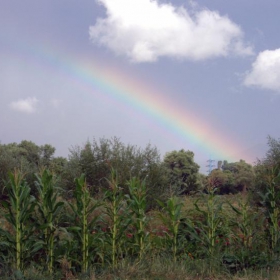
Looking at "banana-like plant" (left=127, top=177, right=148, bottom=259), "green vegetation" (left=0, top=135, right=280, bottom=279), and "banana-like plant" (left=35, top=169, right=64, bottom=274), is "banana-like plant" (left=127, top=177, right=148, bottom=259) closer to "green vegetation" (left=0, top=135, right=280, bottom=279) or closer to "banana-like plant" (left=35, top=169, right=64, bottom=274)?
"green vegetation" (left=0, top=135, right=280, bottom=279)

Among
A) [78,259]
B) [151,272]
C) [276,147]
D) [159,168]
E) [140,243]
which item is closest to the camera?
[151,272]

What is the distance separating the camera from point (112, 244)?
25.0 ft

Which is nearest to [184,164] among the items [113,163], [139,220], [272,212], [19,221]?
[113,163]

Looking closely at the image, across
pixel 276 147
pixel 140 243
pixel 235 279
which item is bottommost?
pixel 235 279

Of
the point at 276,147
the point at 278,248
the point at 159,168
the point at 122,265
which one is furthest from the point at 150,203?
the point at 122,265

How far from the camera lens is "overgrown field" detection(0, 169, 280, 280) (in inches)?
276

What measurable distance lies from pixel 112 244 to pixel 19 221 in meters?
1.72

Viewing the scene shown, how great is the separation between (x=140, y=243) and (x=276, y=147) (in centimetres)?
1151

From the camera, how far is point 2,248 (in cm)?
737

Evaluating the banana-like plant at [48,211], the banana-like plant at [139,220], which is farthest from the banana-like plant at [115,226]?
the banana-like plant at [48,211]

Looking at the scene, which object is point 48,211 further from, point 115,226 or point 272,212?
point 272,212

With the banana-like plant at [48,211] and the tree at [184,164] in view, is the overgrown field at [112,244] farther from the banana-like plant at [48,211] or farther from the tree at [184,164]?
the tree at [184,164]

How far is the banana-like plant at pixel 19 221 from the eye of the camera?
23.0 ft

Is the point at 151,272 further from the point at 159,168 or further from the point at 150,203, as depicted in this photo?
the point at 159,168
